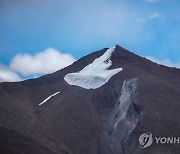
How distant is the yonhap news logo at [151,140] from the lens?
156 ft

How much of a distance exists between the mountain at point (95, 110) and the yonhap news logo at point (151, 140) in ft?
1.67

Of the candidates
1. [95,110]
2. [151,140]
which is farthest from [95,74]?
[151,140]

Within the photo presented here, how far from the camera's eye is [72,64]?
8931 centimetres

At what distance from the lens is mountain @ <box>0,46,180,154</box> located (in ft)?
159

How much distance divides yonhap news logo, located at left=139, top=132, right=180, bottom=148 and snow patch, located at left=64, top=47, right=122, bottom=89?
66.7 feet

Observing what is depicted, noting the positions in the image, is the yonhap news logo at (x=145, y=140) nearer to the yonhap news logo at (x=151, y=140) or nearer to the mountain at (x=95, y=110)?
the yonhap news logo at (x=151, y=140)

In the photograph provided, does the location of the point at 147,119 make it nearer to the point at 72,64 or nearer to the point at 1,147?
the point at 1,147

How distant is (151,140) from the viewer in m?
48.5

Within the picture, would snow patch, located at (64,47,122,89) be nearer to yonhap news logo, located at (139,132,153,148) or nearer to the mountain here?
the mountain

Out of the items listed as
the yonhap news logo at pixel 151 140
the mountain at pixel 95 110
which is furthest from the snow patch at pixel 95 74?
the yonhap news logo at pixel 151 140

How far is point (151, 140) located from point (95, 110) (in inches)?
550

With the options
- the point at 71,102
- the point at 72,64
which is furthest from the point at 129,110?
the point at 72,64

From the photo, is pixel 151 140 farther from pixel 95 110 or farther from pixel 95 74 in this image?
pixel 95 74

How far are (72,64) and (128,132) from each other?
39832 millimetres
